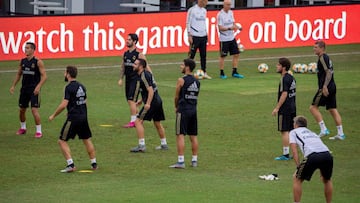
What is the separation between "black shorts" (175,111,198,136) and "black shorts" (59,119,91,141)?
1.76 metres

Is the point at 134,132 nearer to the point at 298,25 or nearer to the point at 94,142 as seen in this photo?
the point at 94,142

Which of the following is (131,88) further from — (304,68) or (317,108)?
(304,68)

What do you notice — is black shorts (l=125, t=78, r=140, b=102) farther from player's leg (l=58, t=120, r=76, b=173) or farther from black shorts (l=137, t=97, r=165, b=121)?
player's leg (l=58, t=120, r=76, b=173)

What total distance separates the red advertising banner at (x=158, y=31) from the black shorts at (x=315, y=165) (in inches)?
749

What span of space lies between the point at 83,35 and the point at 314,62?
8484 mm

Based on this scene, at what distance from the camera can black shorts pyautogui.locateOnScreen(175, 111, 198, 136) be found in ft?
63.2

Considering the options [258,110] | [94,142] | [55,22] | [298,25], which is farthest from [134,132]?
[298,25]

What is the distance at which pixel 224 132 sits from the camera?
23453 millimetres

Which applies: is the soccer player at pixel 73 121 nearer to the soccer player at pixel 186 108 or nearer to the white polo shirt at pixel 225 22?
the soccer player at pixel 186 108

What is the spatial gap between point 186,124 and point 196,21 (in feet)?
43.0

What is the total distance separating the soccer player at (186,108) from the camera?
63.1 ft

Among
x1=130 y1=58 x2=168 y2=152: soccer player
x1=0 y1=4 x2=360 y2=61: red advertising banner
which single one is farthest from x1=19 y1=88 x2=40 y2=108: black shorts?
x1=0 y1=4 x2=360 y2=61: red advertising banner

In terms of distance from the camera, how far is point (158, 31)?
120ft

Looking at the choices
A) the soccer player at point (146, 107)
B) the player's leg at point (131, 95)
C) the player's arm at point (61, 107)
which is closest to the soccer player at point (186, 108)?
the soccer player at point (146, 107)
